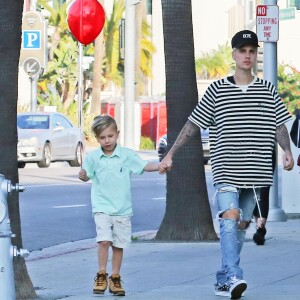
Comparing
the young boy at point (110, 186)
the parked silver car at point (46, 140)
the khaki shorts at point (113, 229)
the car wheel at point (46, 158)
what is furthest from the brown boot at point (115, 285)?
the car wheel at point (46, 158)

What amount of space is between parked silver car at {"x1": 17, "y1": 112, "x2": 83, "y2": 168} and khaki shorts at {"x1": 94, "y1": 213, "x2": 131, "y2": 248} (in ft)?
73.9

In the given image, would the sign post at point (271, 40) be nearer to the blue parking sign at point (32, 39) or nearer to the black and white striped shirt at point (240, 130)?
the black and white striped shirt at point (240, 130)

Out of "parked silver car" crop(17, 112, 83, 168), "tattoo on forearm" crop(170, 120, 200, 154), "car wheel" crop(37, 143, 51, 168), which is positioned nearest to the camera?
"tattoo on forearm" crop(170, 120, 200, 154)

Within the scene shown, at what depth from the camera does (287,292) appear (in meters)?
10.1

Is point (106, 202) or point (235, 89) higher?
point (235, 89)

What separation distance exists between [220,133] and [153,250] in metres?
4.34

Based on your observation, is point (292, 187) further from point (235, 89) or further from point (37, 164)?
point (37, 164)

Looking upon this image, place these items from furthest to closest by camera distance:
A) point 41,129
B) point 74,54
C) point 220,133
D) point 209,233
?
point 74,54, point 41,129, point 209,233, point 220,133

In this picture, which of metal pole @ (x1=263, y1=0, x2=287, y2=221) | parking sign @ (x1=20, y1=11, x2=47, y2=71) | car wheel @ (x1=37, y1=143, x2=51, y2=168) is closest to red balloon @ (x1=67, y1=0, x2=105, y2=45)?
car wheel @ (x1=37, y1=143, x2=51, y2=168)

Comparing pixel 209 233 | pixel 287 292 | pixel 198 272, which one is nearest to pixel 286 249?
pixel 209 233

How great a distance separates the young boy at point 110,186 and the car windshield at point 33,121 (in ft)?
78.8

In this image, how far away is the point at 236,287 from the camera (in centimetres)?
958

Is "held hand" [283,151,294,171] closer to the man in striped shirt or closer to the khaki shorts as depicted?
the man in striped shirt

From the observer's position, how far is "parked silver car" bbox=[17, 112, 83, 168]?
1299 inches
